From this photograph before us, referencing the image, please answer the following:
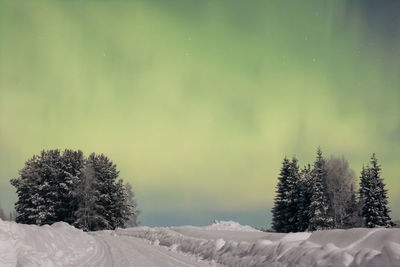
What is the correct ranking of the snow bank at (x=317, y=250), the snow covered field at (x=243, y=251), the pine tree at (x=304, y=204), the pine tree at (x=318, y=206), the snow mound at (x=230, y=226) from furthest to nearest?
the pine tree at (x=304, y=204)
the pine tree at (x=318, y=206)
the snow mound at (x=230, y=226)
the snow covered field at (x=243, y=251)
the snow bank at (x=317, y=250)

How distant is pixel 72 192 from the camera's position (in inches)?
2127

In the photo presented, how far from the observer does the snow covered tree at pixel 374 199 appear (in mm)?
43812

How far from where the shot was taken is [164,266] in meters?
12.3

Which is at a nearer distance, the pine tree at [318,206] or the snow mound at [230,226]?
the snow mound at [230,226]

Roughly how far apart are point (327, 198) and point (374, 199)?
6055 mm

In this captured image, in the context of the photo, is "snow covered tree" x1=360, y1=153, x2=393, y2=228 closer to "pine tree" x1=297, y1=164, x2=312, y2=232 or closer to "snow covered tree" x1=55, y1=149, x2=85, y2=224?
"pine tree" x1=297, y1=164, x2=312, y2=232

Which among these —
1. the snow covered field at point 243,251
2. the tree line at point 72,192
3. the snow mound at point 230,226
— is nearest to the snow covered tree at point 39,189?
the tree line at point 72,192

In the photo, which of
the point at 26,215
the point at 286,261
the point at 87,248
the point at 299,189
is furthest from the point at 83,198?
the point at 286,261

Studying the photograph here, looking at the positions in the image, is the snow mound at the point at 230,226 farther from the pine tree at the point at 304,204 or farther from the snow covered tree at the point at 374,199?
the snow covered tree at the point at 374,199

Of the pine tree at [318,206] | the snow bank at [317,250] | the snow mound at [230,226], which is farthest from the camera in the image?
the pine tree at [318,206]

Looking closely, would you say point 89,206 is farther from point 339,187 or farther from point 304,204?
point 339,187

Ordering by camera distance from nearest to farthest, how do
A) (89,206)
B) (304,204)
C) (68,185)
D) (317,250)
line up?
(317,250) < (304,204) < (89,206) < (68,185)

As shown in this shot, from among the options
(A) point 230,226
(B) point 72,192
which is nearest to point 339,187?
(A) point 230,226

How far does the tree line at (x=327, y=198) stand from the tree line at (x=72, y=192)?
25.7 metres
